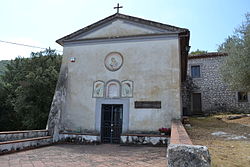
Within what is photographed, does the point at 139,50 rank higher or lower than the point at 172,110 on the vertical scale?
higher

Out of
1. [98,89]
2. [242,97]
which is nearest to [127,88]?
[98,89]

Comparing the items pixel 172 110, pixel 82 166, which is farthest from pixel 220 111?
pixel 82 166

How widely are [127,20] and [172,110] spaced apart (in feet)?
17.9

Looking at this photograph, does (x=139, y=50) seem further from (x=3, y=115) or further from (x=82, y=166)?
(x=3, y=115)

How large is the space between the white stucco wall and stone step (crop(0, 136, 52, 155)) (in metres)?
1.68

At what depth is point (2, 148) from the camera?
6.69m

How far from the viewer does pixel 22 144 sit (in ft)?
24.7

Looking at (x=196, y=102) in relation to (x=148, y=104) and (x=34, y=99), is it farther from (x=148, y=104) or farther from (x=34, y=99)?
(x=34, y=99)

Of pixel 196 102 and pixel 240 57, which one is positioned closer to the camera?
pixel 240 57

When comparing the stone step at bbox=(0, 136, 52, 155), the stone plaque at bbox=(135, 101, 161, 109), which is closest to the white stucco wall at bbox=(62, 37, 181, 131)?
the stone plaque at bbox=(135, 101, 161, 109)

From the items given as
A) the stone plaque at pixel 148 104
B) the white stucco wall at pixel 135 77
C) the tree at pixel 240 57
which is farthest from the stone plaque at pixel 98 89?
the tree at pixel 240 57

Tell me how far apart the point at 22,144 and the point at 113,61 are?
5.67 meters

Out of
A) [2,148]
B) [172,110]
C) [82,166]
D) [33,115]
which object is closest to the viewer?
[82,166]

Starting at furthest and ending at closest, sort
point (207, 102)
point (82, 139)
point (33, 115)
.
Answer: point (207, 102) → point (33, 115) → point (82, 139)
